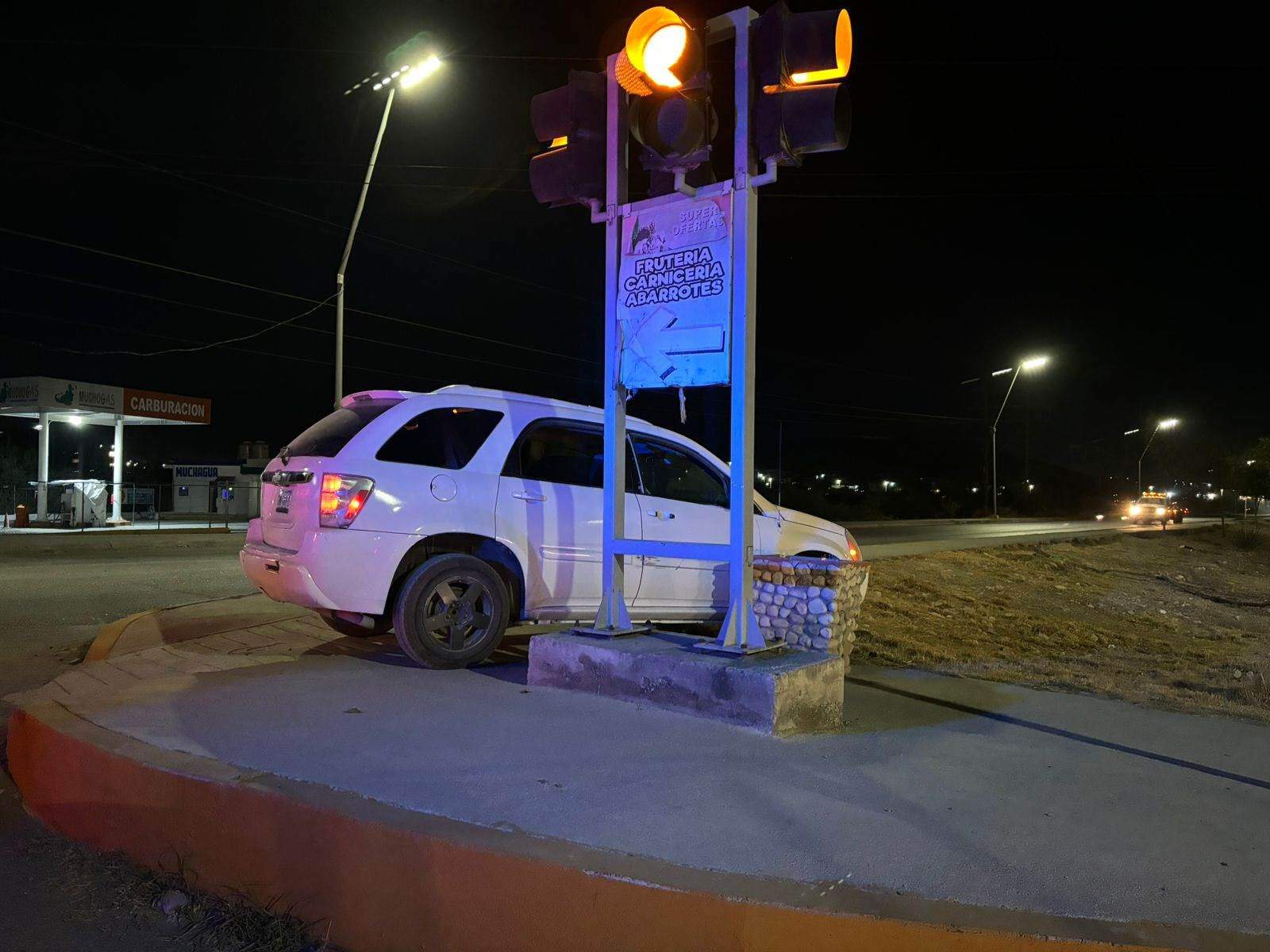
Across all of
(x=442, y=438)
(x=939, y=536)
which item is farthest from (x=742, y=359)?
(x=939, y=536)

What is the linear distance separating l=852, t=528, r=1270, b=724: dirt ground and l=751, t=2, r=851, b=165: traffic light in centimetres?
415

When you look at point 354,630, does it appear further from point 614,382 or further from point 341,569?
point 614,382

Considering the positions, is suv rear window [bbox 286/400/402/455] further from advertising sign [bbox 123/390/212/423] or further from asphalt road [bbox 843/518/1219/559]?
advertising sign [bbox 123/390/212/423]

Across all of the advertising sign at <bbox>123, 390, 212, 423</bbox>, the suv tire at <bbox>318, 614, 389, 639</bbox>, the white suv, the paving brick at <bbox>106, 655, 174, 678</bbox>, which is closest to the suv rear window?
the white suv

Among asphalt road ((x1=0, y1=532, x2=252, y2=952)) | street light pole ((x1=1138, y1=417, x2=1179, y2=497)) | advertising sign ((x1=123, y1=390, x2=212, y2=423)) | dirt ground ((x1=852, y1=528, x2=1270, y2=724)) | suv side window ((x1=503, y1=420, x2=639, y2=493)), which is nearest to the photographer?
asphalt road ((x1=0, y1=532, x2=252, y2=952))

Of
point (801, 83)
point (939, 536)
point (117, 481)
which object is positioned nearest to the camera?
point (801, 83)

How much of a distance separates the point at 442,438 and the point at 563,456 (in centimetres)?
96

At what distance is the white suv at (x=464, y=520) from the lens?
608 cm

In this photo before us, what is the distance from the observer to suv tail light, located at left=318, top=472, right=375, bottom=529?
6.02 m

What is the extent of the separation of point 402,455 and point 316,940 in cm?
359

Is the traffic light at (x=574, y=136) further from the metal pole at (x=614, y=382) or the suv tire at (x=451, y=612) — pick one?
the suv tire at (x=451, y=612)

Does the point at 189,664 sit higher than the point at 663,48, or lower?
lower

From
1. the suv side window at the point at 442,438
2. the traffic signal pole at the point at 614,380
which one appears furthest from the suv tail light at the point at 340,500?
the traffic signal pole at the point at 614,380

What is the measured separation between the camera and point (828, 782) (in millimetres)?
4047
